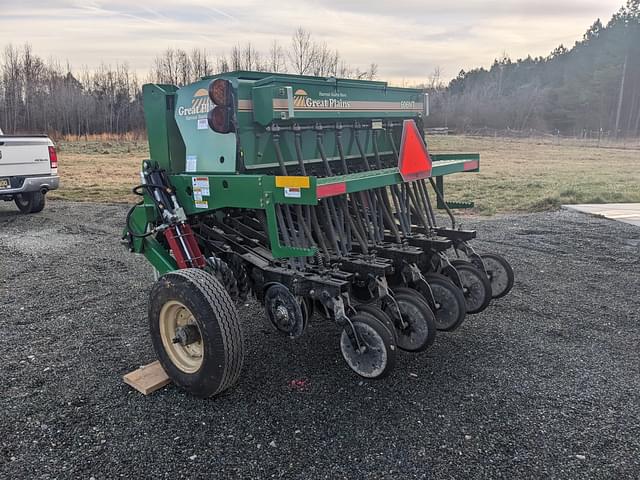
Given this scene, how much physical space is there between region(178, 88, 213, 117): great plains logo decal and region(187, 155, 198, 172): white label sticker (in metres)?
0.31

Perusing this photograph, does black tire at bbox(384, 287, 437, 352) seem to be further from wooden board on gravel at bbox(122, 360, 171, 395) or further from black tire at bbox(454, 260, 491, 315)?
wooden board on gravel at bbox(122, 360, 171, 395)

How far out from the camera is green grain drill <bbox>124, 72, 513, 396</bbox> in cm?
326

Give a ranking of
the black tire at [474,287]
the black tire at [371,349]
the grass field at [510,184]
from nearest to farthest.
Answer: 1. the black tire at [371,349]
2. the black tire at [474,287]
3. the grass field at [510,184]

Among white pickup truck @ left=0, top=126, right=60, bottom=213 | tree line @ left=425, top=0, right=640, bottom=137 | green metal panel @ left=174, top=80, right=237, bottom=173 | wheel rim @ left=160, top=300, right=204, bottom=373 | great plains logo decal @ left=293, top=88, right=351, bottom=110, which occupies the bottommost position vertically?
wheel rim @ left=160, top=300, right=204, bottom=373

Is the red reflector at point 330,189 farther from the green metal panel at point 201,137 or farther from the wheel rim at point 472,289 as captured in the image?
the wheel rim at point 472,289

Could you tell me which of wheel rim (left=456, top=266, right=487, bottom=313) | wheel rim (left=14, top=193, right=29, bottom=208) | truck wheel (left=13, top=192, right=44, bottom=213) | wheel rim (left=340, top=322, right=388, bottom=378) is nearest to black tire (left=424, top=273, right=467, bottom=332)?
wheel rim (left=456, top=266, right=487, bottom=313)

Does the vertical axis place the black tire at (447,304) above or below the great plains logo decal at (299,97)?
below

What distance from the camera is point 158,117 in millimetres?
4105

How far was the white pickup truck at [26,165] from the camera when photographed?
28.5 feet

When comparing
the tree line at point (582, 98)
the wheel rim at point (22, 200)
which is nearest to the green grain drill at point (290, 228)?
the wheel rim at point (22, 200)

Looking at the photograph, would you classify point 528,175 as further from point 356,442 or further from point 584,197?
point 356,442

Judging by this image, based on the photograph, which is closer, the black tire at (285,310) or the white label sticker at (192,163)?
the black tire at (285,310)

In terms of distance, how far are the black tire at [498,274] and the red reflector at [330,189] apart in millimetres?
1952

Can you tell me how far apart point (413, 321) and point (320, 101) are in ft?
5.58
